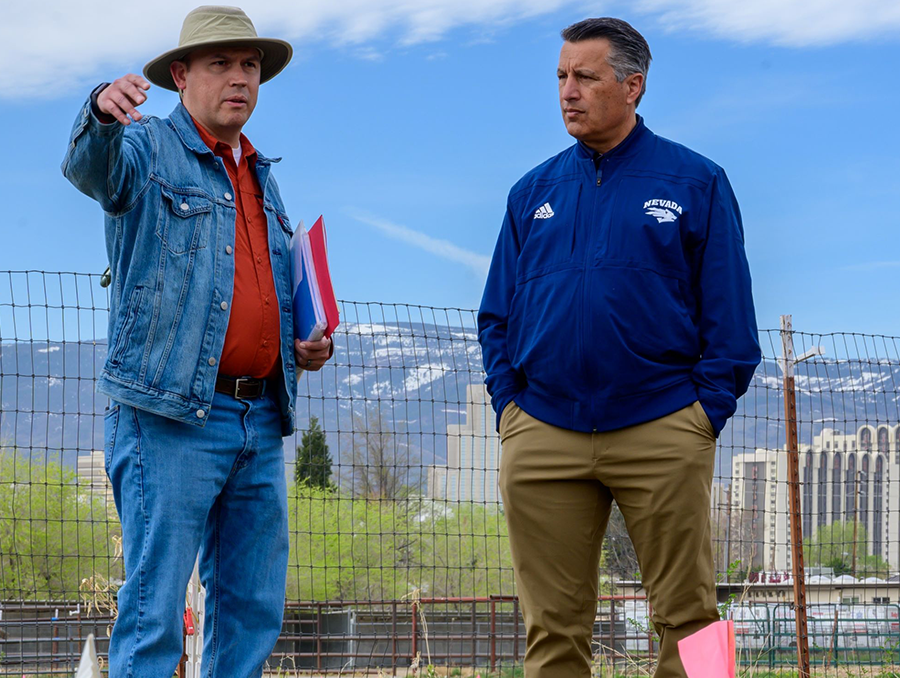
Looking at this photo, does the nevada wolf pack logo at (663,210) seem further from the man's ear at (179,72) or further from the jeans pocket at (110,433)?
the jeans pocket at (110,433)

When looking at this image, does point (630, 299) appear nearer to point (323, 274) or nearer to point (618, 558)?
point (323, 274)

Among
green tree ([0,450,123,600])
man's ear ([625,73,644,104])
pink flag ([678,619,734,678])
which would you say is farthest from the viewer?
green tree ([0,450,123,600])

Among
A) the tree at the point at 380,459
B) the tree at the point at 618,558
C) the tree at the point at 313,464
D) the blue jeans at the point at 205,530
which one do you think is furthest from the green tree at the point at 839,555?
the blue jeans at the point at 205,530

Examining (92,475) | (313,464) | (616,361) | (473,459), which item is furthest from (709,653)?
(92,475)

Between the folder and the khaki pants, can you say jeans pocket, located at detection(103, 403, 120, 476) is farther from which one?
the khaki pants

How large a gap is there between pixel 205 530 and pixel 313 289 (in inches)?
26.8

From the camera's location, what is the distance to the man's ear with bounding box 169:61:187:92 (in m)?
2.71

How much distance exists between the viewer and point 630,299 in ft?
8.78

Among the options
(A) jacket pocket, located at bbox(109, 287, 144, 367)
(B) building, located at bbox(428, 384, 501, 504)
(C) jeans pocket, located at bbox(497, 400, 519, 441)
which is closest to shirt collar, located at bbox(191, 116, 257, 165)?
(A) jacket pocket, located at bbox(109, 287, 144, 367)

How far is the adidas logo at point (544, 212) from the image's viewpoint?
2.86 m

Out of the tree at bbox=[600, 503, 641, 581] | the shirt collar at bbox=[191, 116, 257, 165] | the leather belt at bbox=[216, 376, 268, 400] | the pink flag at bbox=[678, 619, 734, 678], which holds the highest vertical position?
the shirt collar at bbox=[191, 116, 257, 165]

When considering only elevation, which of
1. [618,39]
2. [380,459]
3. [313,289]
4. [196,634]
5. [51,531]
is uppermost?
[618,39]

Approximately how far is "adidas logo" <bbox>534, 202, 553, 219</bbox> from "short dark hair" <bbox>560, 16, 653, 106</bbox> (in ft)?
1.30

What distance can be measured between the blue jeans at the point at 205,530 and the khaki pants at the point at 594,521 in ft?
2.13
